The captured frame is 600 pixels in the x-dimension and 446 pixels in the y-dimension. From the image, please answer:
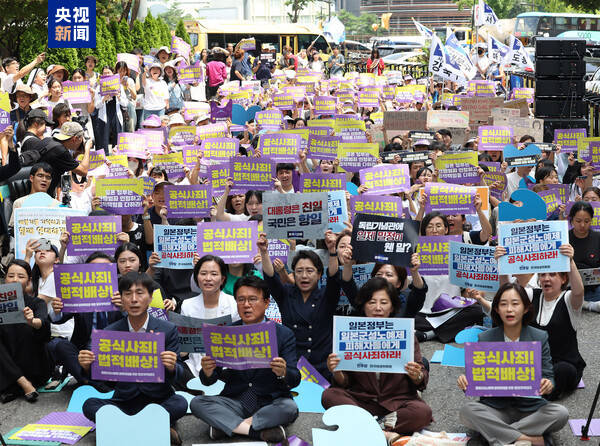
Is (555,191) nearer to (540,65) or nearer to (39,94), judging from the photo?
(540,65)

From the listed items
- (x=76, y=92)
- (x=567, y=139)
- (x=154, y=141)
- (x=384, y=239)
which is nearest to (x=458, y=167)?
(x=567, y=139)

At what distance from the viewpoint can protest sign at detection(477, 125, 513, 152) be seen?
1252 cm

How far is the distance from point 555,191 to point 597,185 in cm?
114

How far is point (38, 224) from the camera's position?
837 centimetres

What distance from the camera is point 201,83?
1908 cm

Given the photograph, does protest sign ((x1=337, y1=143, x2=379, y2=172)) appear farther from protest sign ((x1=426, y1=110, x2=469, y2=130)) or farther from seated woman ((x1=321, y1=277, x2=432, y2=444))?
seated woman ((x1=321, y1=277, x2=432, y2=444))

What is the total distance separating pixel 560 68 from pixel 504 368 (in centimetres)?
1027

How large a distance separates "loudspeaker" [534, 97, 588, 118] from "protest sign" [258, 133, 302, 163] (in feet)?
17.7

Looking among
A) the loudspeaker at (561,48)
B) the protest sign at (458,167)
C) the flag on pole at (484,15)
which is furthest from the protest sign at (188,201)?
the flag on pole at (484,15)

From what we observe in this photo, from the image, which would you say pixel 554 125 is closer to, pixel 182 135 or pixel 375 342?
pixel 182 135

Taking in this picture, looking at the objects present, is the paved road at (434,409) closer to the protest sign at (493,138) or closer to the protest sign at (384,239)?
the protest sign at (384,239)

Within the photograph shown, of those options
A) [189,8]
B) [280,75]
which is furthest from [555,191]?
[189,8]

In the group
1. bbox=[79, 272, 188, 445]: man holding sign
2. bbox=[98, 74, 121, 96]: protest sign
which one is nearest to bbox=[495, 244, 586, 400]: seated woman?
bbox=[79, 272, 188, 445]: man holding sign

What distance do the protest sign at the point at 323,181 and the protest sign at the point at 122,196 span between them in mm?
1628
